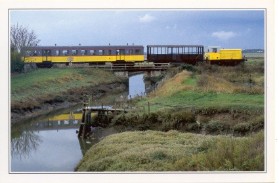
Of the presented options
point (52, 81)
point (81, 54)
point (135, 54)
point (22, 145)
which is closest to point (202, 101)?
point (135, 54)

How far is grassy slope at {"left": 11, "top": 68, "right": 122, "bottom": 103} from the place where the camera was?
9.44ft

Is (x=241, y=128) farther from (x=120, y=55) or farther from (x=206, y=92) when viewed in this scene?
(x=120, y=55)

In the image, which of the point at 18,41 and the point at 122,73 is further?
the point at 122,73

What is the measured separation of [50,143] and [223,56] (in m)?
1.02

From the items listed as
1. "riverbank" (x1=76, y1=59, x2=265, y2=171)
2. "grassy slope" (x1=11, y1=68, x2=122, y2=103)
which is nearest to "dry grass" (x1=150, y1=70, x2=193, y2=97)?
"riverbank" (x1=76, y1=59, x2=265, y2=171)

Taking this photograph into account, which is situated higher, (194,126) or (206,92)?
(206,92)

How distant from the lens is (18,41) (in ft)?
9.38

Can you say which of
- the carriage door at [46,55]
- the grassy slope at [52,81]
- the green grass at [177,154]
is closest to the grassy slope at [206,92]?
the green grass at [177,154]

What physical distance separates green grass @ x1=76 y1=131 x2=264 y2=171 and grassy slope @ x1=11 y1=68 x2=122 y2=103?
374 millimetres

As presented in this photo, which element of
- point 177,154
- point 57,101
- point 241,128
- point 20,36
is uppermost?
point 20,36

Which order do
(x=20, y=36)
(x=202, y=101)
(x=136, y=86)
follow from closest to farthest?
(x=20, y=36)
(x=202, y=101)
(x=136, y=86)
